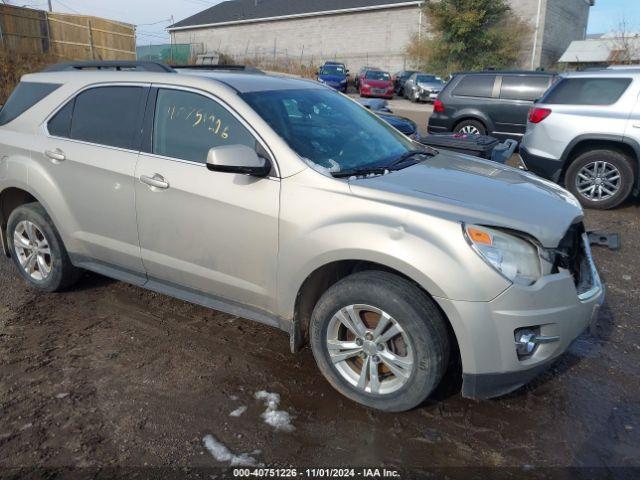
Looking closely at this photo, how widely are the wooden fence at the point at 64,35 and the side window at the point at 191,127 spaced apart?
20133 millimetres

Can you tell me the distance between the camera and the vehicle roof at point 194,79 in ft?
11.5

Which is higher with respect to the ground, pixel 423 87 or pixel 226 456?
pixel 423 87

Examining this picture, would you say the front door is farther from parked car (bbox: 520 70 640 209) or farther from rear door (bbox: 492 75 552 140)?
rear door (bbox: 492 75 552 140)

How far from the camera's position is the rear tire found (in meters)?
7.00

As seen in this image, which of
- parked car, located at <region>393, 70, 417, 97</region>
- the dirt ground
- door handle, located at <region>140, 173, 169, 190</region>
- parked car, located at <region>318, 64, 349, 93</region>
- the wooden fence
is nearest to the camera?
the dirt ground

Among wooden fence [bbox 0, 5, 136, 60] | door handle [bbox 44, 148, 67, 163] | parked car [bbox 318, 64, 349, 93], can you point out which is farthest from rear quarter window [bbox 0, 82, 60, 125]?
parked car [bbox 318, 64, 349, 93]

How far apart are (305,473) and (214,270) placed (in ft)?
4.51

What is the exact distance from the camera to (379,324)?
2.85 metres

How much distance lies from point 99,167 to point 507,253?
2751 mm

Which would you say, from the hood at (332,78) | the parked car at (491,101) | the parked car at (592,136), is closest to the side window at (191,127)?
the parked car at (592,136)

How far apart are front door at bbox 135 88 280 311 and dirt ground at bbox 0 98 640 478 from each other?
0.48 m

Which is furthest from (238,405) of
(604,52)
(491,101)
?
(604,52)

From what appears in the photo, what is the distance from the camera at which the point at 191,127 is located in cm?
351

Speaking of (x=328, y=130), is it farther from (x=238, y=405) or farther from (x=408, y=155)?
(x=238, y=405)
